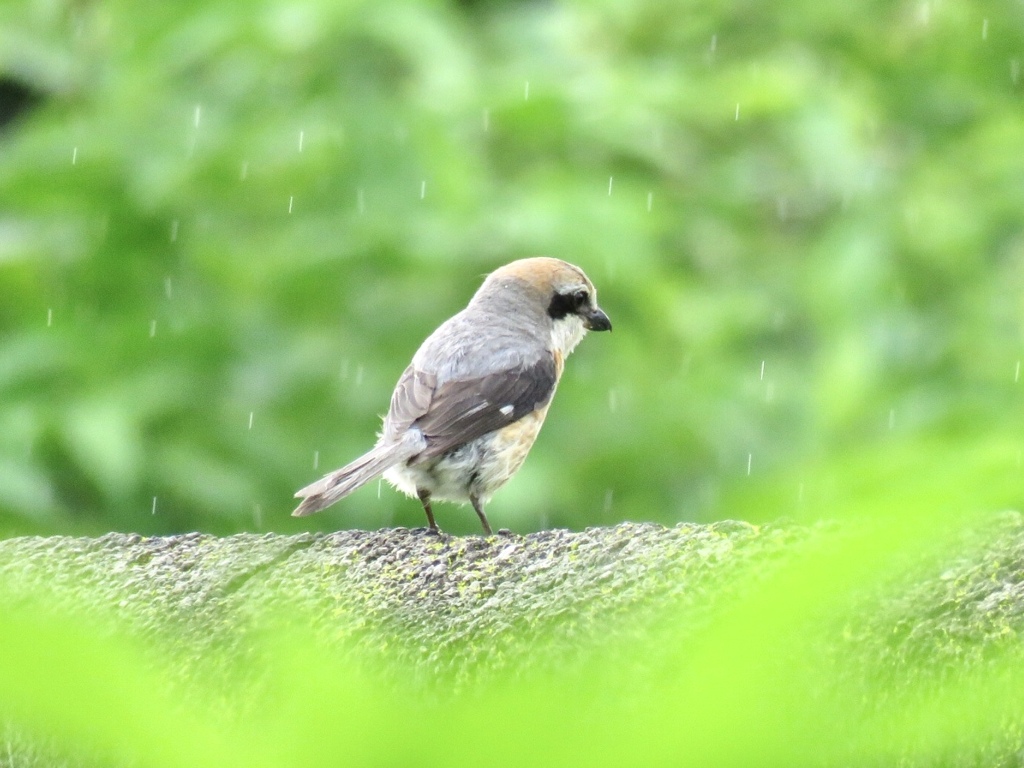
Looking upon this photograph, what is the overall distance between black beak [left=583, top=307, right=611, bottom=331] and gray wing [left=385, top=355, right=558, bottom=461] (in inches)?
16.0

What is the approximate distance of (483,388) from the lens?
153 inches

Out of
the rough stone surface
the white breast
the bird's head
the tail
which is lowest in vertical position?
the tail

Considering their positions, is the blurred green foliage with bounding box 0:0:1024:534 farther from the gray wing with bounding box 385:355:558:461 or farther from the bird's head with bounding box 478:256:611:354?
the gray wing with bounding box 385:355:558:461

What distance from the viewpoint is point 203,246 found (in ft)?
14.1

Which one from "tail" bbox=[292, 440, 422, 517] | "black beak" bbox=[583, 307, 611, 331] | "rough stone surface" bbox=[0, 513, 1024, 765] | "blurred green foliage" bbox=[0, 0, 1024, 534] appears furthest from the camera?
"black beak" bbox=[583, 307, 611, 331]

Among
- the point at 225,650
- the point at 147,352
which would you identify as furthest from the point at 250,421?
the point at 225,650

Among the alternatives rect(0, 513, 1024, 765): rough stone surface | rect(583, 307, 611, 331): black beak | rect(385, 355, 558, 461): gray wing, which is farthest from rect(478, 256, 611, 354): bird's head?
rect(0, 513, 1024, 765): rough stone surface

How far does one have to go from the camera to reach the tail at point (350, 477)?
9.64 feet

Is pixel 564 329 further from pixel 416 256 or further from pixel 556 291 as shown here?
pixel 416 256

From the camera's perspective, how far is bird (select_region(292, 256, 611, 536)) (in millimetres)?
3627

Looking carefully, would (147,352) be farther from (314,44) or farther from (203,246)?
(314,44)

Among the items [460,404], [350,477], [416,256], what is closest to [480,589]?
[350,477]

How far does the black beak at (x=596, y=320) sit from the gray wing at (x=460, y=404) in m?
0.41

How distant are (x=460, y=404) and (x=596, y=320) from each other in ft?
2.60
